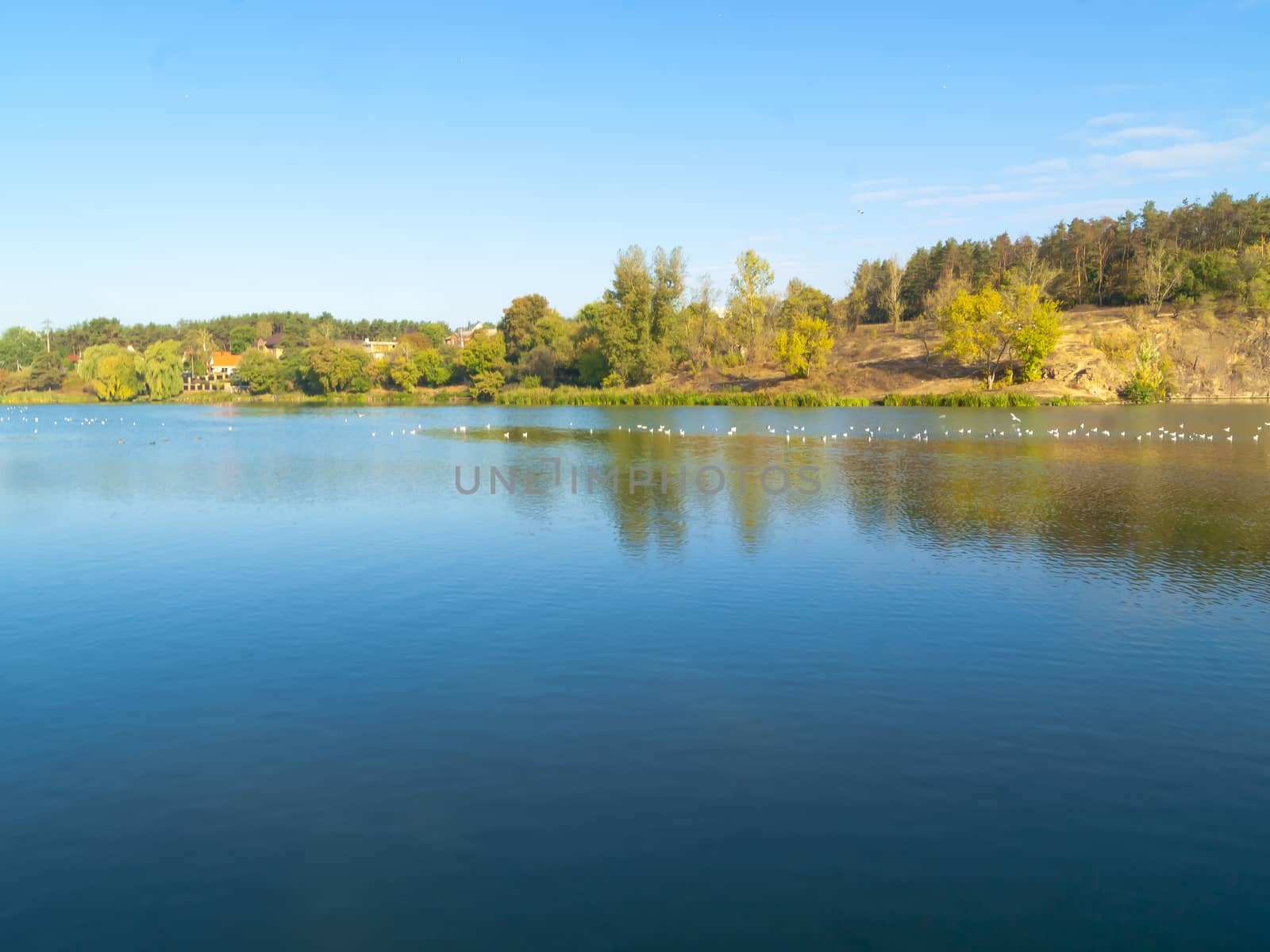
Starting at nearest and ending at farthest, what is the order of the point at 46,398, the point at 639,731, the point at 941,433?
the point at 639,731, the point at 941,433, the point at 46,398

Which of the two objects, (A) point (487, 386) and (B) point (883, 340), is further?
(A) point (487, 386)

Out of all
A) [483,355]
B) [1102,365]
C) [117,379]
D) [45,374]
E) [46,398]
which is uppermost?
[483,355]

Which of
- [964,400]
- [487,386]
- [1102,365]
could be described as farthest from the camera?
[487,386]

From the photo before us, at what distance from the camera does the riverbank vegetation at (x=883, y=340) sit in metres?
79.8

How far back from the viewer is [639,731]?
10.2m

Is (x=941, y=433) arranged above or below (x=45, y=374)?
below

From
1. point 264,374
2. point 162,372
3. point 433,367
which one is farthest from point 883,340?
point 162,372

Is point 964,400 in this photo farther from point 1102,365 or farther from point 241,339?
point 241,339

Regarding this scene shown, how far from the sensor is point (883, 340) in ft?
326

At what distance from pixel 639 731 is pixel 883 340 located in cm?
9576

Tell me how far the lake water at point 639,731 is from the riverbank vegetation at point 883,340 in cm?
6083

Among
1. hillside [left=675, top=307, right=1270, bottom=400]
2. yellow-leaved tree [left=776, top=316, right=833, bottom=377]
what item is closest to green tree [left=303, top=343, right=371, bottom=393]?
hillside [left=675, top=307, right=1270, bottom=400]

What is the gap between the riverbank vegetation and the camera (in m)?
79.8

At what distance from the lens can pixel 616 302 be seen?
340 feet
